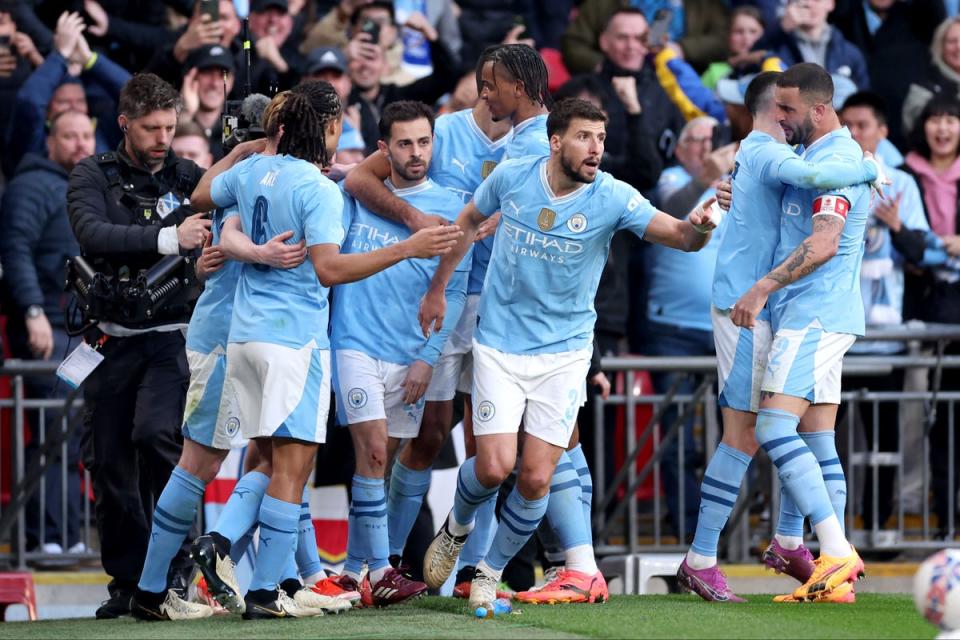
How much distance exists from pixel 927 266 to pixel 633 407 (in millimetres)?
2499

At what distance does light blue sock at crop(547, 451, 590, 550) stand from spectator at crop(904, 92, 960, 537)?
4120 millimetres

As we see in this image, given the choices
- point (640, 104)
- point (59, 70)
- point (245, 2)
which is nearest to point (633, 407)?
point (640, 104)

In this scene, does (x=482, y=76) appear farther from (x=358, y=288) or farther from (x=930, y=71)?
(x=930, y=71)

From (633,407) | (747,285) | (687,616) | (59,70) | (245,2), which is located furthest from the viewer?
(59,70)

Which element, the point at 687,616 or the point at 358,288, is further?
the point at 358,288

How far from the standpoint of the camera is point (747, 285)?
29.1 feet

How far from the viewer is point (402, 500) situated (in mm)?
9234

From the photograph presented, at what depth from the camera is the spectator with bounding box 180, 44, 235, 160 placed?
41.3 feet

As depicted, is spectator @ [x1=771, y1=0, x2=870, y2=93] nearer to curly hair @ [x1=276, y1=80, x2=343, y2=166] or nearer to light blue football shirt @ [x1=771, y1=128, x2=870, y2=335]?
light blue football shirt @ [x1=771, y1=128, x2=870, y2=335]

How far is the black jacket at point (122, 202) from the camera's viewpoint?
914cm

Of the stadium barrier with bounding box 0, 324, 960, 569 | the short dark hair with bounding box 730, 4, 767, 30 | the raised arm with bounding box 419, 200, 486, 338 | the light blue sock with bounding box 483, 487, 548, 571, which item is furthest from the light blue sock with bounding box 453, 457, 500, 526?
the short dark hair with bounding box 730, 4, 767, 30

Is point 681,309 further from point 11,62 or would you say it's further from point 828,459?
point 11,62

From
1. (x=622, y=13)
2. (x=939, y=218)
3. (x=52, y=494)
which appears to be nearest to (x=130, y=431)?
(x=52, y=494)

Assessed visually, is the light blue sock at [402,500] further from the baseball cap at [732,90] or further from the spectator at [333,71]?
the baseball cap at [732,90]
